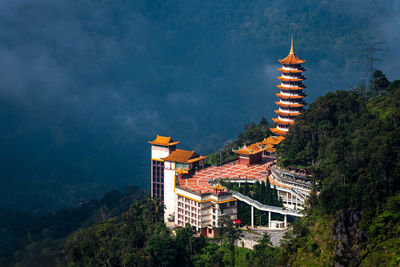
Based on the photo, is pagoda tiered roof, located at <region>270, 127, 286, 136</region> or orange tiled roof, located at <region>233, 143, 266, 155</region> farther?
pagoda tiered roof, located at <region>270, 127, 286, 136</region>

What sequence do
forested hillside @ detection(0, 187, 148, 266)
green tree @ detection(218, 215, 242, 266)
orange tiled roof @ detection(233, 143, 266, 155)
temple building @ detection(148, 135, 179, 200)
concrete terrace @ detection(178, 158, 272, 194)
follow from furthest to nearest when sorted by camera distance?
forested hillside @ detection(0, 187, 148, 266), temple building @ detection(148, 135, 179, 200), orange tiled roof @ detection(233, 143, 266, 155), concrete terrace @ detection(178, 158, 272, 194), green tree @ detection(218, 215, 242, 266)

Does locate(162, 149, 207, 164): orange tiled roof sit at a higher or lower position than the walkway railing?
higher

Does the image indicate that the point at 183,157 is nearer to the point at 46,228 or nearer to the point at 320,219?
the point at 320,219

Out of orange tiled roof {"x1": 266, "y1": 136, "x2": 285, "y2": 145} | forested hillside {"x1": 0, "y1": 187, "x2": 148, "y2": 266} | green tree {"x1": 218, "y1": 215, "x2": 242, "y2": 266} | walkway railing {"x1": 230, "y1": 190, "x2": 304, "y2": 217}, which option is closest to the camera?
green tree {"x1": 218, "y1": 215, "x2": 242, "y2": 266}

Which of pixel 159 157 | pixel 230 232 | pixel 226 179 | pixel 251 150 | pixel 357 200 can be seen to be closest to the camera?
pixel 357 200

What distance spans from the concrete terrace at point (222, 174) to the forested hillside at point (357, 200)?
510cm

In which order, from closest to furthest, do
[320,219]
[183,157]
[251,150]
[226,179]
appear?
[320,219] < [226,179] < [183,157] < [251,150]

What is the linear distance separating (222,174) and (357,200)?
16.9 metres

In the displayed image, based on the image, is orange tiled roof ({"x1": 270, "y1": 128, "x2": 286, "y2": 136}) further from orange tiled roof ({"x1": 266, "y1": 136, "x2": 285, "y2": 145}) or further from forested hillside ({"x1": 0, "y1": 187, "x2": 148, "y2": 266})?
forested hillside ({"x1": 0, "y1": 187, "x2": 148, "y2": 266})

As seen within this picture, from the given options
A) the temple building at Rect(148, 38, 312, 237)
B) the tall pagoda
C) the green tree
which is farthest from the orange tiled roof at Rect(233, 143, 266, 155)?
the green tree

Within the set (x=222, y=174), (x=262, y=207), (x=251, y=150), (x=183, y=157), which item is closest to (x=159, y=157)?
(x=183, y=157)

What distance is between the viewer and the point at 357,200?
2792 centimetres

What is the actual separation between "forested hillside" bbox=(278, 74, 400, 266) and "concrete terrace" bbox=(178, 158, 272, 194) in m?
5.10

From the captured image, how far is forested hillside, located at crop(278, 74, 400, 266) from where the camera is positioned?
26.2m
